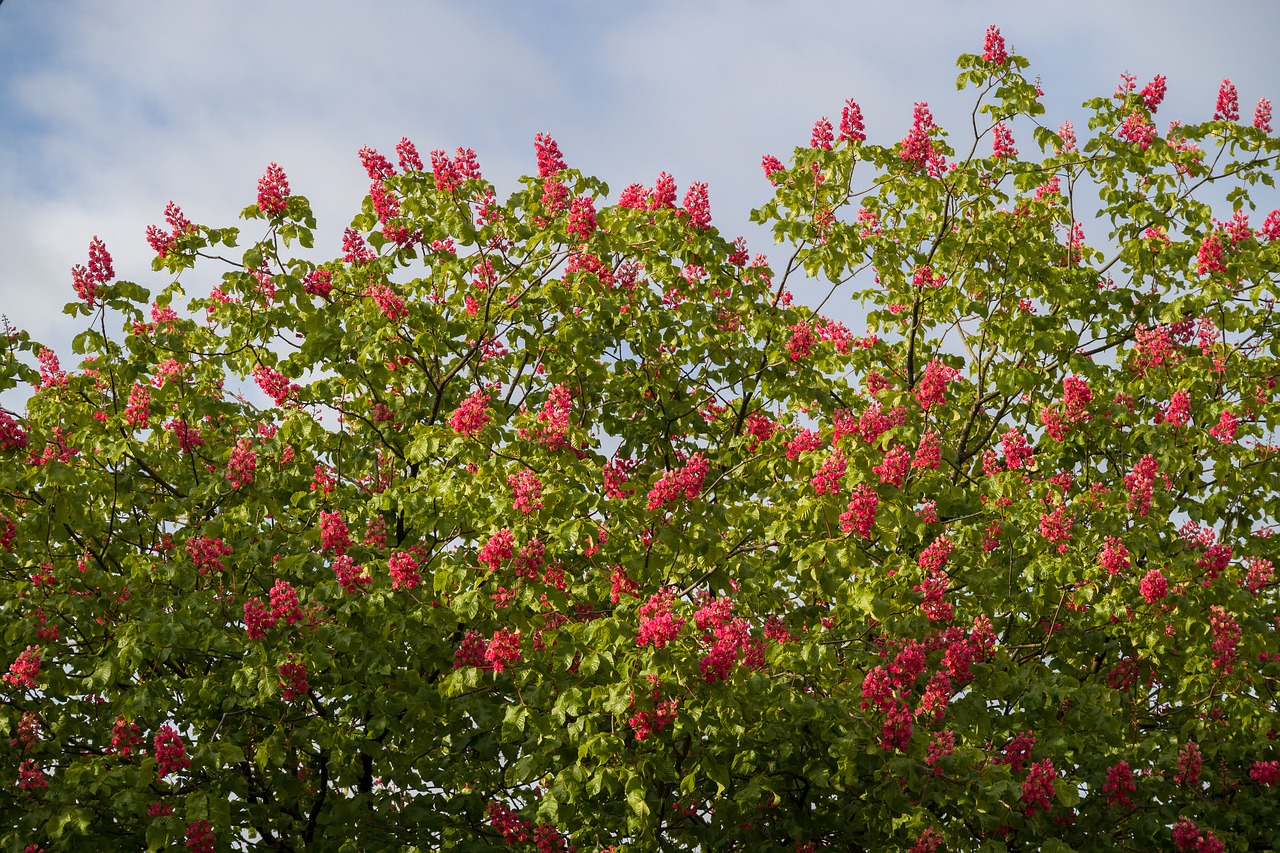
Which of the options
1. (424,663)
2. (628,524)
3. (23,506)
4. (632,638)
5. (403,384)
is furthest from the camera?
(403,384)

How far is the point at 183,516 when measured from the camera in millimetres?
10469

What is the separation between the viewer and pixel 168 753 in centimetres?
790

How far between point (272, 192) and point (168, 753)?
188 inches

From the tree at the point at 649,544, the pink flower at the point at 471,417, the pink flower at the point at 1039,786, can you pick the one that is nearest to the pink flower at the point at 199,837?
the tree at the point at 649,544

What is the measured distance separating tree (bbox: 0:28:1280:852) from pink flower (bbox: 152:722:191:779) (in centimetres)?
3

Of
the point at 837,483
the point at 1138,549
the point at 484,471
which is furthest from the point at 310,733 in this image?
the point at 1138,549

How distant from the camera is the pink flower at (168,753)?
25.9ft

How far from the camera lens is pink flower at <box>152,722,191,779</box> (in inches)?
311

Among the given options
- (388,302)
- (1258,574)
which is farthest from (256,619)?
(1258,574)

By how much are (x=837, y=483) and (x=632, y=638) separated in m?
1.94

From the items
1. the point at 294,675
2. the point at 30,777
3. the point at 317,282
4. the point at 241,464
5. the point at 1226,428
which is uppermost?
the point at 1226,428

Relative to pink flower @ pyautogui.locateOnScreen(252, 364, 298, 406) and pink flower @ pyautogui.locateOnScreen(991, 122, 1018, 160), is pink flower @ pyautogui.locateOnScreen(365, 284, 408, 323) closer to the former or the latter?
pink flower @ pyautogui.locateOnScreen(252, 364, 298, 406)

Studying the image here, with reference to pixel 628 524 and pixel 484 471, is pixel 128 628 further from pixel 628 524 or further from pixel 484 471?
pixel 628 524

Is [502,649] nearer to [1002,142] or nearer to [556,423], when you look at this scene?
[556,423]
